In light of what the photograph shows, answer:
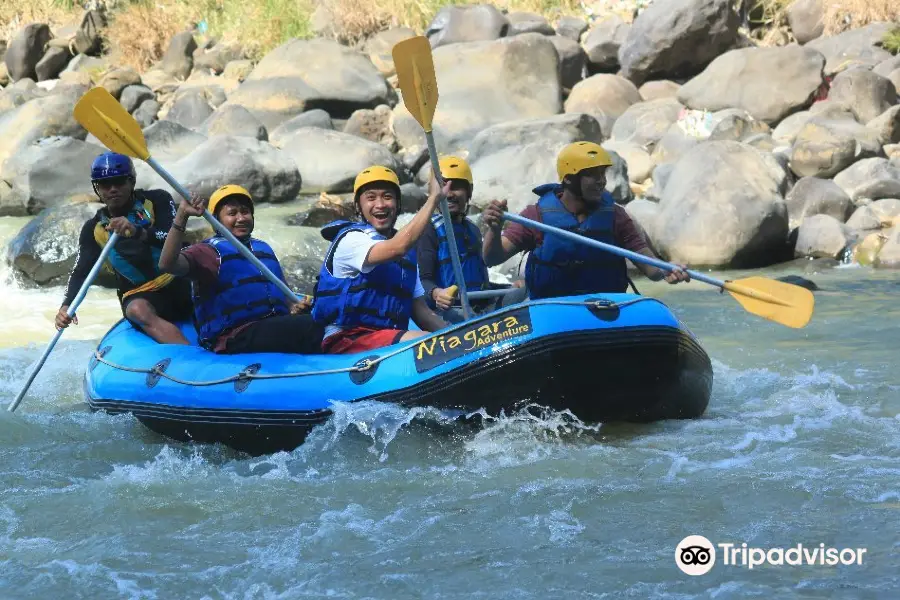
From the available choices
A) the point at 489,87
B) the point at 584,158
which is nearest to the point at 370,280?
the point at 584,158

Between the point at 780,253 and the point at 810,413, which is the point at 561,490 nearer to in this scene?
the point at 810,413

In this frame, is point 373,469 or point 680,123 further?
point 680,123

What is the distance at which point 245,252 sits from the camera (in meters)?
5.19

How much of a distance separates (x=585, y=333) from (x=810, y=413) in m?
1.49

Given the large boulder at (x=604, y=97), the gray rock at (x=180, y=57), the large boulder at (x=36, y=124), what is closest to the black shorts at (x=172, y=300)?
the large boulder at (x=36, y=124)

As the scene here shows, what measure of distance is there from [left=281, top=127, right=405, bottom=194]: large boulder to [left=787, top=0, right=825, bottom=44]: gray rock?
645 centimetres

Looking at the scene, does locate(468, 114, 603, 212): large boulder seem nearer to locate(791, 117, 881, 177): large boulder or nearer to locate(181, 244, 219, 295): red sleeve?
locate(791, 117, 881, 177): large boulder

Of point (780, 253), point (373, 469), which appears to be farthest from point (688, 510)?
point (780, 253)

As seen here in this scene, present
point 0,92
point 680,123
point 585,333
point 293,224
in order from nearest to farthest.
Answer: point 585,333 < point 293,224 < point 680,123 < point 0,92

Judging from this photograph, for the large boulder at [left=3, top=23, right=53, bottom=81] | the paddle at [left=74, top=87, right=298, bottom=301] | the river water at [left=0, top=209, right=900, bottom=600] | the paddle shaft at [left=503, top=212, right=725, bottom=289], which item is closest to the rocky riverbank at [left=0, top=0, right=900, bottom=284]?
the large boulder at [left=3, top=23, right=53, bottom=81]

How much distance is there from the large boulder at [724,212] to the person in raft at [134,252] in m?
5.38

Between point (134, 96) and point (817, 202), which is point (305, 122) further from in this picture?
point (817, 202)

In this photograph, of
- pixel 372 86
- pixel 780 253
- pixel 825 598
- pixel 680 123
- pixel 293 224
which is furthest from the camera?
pixel 372 86

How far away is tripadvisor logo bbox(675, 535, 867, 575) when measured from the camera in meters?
3.64
